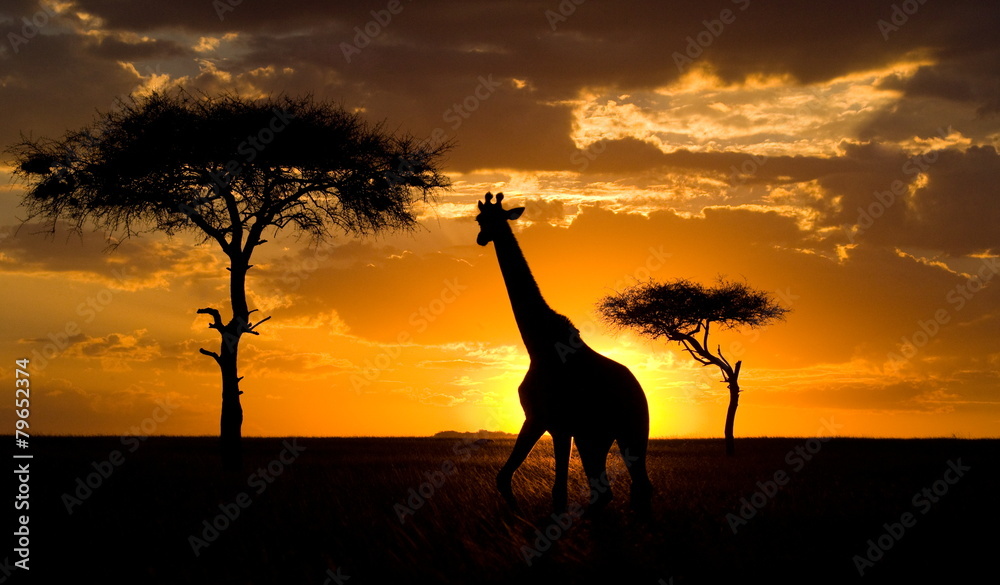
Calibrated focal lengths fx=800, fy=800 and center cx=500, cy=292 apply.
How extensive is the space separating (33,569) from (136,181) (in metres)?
15.5

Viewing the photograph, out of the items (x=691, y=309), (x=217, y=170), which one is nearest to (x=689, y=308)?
(x=691, y=309)

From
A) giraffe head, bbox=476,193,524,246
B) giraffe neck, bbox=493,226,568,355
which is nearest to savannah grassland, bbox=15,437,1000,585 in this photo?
giraffe neck, bbox=493,226,568,355

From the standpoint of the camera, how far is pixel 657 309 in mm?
35156

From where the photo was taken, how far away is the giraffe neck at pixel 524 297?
445 inches

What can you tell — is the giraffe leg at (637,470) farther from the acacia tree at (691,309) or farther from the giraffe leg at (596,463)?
the acacia tree at (691,309)

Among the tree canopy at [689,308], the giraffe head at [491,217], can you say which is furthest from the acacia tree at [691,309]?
the giraffe head at [491,217]

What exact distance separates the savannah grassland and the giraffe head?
12.9 feet

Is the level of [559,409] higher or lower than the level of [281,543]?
higher

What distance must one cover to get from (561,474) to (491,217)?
3.96 m

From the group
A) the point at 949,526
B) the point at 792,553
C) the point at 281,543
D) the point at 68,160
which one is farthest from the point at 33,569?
the point at 68,160

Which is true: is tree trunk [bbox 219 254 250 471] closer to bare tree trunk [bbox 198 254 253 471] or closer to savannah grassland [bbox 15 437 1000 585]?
bare tree trunk [bbox 198 254 253 471]

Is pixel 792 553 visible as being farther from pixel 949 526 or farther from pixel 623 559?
pixel 949 526

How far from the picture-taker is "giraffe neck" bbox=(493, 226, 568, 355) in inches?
445

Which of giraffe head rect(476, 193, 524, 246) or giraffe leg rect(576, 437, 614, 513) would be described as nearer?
giraffe leg rect(576, 437, 614, 513)
